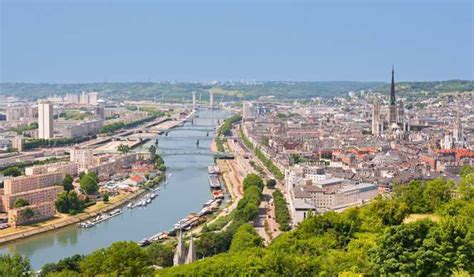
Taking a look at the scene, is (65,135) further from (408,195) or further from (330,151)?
(408,195)

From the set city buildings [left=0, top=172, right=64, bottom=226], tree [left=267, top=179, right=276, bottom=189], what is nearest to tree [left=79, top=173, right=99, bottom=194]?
city buildings [left=0, top=172, right=64, bottom=226]

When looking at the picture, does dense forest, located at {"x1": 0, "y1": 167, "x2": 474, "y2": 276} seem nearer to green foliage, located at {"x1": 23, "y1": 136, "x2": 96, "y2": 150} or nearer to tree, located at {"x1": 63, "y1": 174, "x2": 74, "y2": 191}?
tree, located at {"x1": 63, "y1": 174, "x2": 74, "y2": 191}

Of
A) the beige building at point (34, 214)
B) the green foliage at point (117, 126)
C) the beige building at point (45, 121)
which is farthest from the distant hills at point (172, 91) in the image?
the beige building at point (34, 214)

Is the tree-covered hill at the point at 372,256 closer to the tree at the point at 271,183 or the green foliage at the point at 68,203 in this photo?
the green foliage at the point at 68,203

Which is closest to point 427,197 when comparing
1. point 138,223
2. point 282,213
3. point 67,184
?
point 282,213

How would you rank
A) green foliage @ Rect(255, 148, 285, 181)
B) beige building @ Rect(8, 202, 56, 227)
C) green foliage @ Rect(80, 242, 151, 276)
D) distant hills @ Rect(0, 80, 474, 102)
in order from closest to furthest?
green foliage @ Rect(80, 242, 151, 276) < beige building @ Rect(8, 202, 56, 227) < green foliage @ Rect(255, 148, 285, 181) < distant hills @ Rect(0, 80, 474, 102)

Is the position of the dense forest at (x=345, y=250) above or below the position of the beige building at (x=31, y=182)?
above

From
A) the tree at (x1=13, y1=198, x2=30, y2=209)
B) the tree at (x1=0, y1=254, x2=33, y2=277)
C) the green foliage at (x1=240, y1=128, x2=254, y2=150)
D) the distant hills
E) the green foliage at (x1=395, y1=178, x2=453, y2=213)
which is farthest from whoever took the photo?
the distant hills
